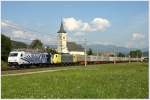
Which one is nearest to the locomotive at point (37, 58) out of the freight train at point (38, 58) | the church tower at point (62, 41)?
the freight train at point (38, 58)

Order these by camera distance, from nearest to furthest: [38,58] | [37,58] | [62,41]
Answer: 1. [37,58]
2. [38,58]
3. [62,41]

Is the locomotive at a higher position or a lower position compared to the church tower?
lower

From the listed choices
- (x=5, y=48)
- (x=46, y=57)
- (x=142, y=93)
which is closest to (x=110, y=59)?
(x=5, y=48)

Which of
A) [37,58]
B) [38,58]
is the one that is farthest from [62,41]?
[37,58]

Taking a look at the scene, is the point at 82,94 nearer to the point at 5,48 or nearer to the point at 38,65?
the point at 38,65

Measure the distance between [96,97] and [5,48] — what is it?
74813mm

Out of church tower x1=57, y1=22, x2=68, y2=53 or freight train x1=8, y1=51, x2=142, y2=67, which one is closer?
freight train x1=8, y1=51, x2=142, y2=67

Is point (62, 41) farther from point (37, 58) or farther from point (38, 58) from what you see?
point (37, 58)

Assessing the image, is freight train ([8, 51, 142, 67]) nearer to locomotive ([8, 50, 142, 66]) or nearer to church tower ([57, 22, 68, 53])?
locomotive ([8, 50, 142, 66])

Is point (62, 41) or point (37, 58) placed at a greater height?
point (62, 41)

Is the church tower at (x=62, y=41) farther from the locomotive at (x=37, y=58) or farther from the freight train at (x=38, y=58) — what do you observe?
the locomotive at (x=37, y=58)

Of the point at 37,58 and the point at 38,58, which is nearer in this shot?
the point at 37,58

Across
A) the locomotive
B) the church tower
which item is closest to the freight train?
the locomotive

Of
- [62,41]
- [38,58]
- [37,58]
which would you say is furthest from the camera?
[62,41]
